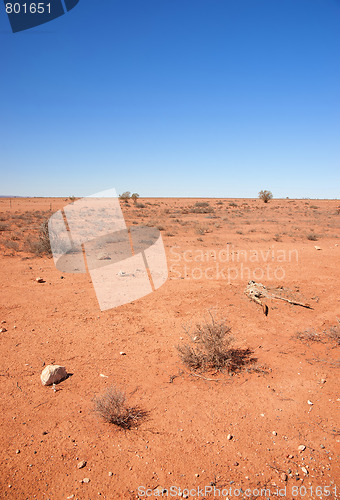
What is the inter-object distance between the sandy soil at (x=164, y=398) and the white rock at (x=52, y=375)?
0.09 m

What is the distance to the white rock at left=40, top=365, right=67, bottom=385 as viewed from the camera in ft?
11.4

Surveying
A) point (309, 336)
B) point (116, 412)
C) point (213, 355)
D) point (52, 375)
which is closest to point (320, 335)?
point (309, 336)

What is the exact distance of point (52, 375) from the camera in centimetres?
350

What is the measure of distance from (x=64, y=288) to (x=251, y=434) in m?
5.60

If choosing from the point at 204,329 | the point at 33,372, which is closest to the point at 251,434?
the point at 204,329

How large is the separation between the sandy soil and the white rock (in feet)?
0.30

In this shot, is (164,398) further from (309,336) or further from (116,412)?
(309,336)

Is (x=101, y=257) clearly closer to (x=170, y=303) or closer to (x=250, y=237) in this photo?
(x=170, y=303)

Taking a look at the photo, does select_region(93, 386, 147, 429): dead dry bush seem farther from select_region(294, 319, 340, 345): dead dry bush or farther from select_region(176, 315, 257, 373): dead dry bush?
select_region(294, 319, 340, 345): dead dry bush

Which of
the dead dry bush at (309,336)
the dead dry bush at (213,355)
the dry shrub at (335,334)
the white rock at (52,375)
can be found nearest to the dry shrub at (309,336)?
the dead dry bush at (309,336)

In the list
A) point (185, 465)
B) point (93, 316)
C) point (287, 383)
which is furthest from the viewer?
point (93, 316)

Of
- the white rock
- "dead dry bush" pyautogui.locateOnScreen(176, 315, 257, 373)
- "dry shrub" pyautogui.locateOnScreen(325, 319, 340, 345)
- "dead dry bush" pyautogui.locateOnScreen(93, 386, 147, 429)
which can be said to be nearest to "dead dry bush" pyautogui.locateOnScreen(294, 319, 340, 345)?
"dry shrub" pyautogui.locateOnScreen(325, 319, 340, 345)

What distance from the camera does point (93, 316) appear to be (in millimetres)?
5512

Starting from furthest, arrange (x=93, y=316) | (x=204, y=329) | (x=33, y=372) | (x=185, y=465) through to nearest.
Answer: (x=93, y=316) < (x=204, y=329) < (x=33, y=372) < (x=185, y=465)
